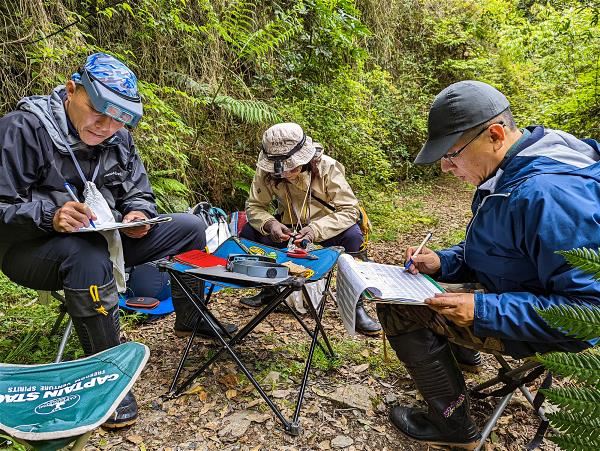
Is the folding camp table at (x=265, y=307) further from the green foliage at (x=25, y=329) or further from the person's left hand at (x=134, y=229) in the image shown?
the green foliage at (x=25, y=329)

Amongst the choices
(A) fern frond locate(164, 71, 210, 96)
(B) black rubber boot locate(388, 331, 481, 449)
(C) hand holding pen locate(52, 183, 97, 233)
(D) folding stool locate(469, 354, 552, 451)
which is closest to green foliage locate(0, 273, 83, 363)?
(C) hand holding pen locate(52, 183, 97, 233)

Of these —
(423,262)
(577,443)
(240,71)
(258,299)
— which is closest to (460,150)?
(423,262)

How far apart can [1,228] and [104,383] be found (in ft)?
3.36

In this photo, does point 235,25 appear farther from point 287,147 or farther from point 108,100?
point 108,100

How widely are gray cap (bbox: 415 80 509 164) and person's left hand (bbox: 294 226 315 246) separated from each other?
1323 millimetres

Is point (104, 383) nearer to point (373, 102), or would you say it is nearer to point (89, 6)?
point (89, 6)

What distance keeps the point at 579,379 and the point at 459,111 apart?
1.16m

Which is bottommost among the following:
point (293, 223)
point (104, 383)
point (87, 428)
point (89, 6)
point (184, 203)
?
point (184, 203)

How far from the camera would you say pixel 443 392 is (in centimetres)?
192

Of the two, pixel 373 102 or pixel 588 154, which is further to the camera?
pixel 373 102

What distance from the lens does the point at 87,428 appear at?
1.23m

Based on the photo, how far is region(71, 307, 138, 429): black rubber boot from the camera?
80.7 inches

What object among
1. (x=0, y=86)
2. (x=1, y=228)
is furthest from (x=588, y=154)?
(x=0, y=86)

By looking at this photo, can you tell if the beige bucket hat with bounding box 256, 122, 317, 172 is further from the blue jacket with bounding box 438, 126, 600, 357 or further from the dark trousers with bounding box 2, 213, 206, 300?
the blue jacket with bounding box 438, 126, 600, 357
